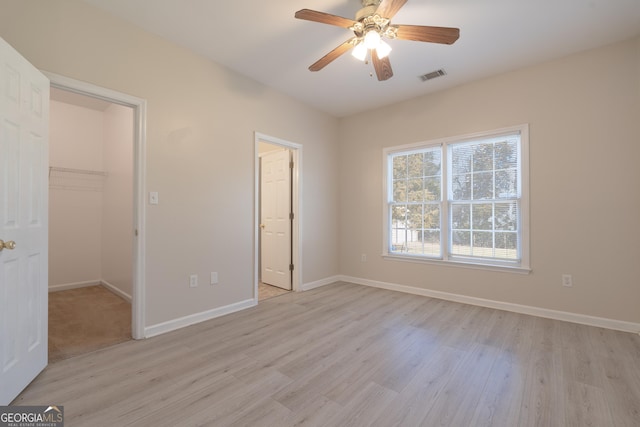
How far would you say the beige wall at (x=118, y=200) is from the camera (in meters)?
3.85

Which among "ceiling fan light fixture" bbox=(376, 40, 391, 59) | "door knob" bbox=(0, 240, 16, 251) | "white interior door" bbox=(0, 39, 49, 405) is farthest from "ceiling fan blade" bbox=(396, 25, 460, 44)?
A: "door knob" bbox=(0, 240, 16, 251)

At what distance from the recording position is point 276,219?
4.61 meters

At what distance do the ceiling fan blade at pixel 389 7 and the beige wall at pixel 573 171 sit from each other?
86.1 inches

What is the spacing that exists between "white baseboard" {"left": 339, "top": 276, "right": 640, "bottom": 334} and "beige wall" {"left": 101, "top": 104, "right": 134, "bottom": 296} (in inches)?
144

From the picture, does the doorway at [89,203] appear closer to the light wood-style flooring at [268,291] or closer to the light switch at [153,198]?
the light switch at [153,198]

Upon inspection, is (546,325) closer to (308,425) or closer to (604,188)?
(604,188)

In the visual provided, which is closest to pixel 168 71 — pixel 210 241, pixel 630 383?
pixel 210 241

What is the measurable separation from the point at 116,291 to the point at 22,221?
9.44 ft

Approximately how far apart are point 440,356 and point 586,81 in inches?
127

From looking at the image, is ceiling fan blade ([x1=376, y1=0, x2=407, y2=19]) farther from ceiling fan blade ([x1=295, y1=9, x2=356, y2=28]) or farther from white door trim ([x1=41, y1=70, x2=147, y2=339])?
white door trim ([x1=41, y1=70, x2=147, y2=339])

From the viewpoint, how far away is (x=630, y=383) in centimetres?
193

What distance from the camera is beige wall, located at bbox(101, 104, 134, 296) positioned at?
3.85 metres

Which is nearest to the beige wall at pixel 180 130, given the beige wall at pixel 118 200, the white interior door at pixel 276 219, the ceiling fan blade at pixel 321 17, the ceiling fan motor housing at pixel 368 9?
the white interior door at pixel 276 219

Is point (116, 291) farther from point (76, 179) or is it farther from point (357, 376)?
point (357, 376)
